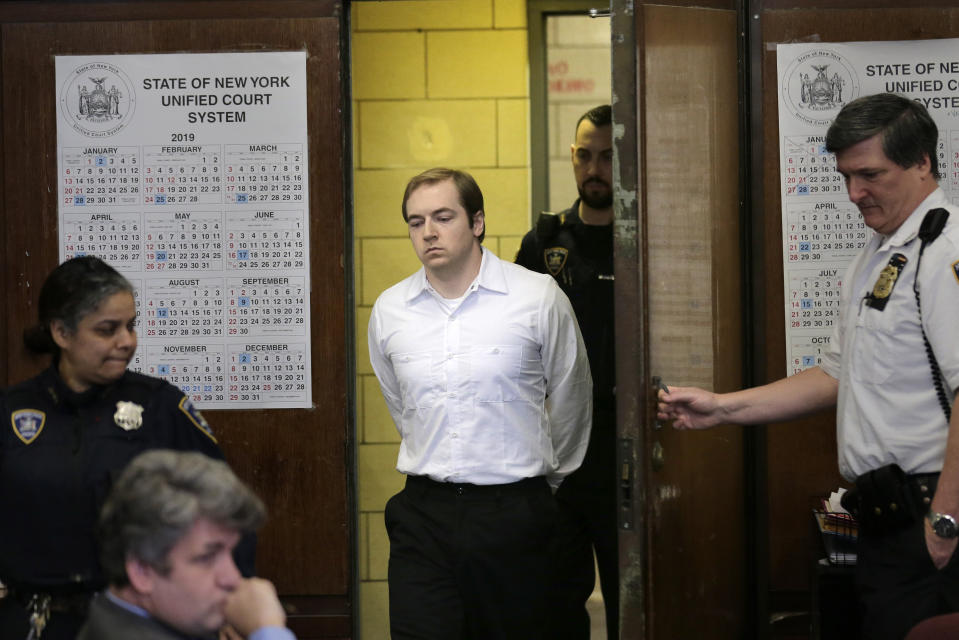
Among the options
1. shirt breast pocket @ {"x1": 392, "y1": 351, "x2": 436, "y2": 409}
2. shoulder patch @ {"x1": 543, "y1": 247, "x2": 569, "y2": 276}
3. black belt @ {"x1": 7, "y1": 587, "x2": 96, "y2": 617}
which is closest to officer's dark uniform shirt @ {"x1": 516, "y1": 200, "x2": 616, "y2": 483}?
shoulder patch @ {"x1": 543, "y1": 247, "x2": 569, "y2": 276}

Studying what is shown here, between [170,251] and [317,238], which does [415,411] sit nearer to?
[317,238]

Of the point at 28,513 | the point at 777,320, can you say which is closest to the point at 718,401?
the point at 777,320

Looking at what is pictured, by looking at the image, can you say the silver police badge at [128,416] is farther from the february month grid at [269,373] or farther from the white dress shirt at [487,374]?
the february month grid at [269,373]

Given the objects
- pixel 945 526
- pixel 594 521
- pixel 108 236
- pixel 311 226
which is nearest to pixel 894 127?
pixel 945 526

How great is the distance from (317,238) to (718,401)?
54.0 inches

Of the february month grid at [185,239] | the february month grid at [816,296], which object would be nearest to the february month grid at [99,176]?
the february month grid at [185,239]

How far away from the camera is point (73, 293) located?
2533 millimetres

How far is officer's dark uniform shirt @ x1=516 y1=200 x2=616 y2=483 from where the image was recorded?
3756 millimetres

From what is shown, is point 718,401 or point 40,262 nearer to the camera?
point 718,401

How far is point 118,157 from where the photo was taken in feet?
11.9

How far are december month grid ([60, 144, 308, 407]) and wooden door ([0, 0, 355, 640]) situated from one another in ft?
0.23

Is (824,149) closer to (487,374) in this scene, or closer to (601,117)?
(601,117)

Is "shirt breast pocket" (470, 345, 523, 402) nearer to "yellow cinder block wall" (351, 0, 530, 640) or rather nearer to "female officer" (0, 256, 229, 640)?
"female officer" (0, 256, 229, 640)

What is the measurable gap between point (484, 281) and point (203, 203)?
1.00 m
